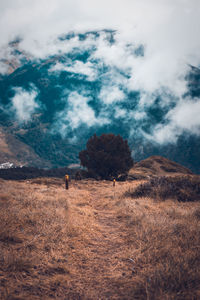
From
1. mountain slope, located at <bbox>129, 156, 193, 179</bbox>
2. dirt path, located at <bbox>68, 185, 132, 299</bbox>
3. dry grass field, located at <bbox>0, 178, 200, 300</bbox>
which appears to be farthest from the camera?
mountain slope, located at <bbox>129, 156, 193, 179</bbox>

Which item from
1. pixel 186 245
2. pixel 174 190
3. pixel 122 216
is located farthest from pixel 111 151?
pixel 186 245

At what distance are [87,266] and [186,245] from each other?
2316 millimetres

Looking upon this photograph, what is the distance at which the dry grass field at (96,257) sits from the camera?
3.40 metres

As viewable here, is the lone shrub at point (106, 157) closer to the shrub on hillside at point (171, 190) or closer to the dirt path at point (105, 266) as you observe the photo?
the shrub on hillside at point (171, 190)

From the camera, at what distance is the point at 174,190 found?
11.4m

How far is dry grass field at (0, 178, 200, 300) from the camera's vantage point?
340cm

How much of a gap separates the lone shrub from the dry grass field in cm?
2666

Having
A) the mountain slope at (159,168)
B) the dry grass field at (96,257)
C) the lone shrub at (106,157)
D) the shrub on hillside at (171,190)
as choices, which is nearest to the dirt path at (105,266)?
the dry grass field at (96,257)

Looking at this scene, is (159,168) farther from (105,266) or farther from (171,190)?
(105,266)

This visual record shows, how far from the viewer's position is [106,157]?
33625mm

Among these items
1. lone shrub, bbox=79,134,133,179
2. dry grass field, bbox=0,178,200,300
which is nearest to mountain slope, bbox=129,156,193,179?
lone shrub, bbox=79,134,133,179

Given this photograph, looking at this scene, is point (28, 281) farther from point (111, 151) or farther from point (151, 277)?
point (111, 151)

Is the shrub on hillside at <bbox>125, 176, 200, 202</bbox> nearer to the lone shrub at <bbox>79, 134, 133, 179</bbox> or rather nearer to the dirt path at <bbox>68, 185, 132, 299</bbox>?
the dirt path at <bbox>68, 185, 132, 299</bbox>

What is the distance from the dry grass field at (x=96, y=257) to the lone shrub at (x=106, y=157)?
2666cm
